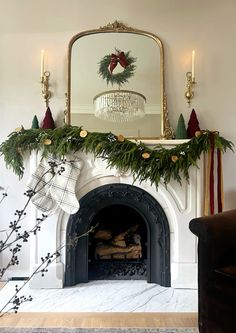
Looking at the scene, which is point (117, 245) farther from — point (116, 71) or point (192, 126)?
point (116, 71)

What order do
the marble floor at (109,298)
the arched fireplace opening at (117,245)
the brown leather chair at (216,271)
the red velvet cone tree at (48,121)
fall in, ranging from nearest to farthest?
the brown leather chair at (216,271)
the marble floor at (109,298)
the arched fireplace opening at (117,245)
the red velvet cone tree at (48,121)

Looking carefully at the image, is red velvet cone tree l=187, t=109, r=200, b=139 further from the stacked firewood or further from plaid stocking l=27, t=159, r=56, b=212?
plaid stocking l=27, t=159, r=56, b=212

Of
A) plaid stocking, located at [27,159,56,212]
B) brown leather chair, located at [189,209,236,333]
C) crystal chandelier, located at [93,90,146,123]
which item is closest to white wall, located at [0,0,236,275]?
crystal chandelier, located at [93,90,146,123]

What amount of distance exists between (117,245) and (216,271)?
123cm

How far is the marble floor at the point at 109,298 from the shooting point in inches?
75.9

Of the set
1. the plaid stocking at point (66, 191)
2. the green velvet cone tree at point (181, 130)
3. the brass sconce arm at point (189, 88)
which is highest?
the brass sconce arm at point (189, 88)

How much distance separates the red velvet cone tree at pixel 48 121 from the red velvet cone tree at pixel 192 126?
1.18 m

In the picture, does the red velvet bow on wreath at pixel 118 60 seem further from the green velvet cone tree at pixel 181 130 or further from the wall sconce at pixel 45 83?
the green velvet cone tree at pixel 181 130

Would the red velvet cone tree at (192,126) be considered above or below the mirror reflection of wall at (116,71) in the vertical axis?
below

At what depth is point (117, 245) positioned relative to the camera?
8.46 feet

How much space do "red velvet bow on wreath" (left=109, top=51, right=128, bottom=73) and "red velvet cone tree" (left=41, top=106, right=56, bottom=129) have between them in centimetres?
67

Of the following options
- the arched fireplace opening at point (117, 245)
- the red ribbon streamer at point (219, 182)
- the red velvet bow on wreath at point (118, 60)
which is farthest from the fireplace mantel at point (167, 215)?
the red velvet bow on wreath at point (118, 60)

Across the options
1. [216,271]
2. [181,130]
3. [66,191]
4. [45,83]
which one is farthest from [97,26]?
[216,271]

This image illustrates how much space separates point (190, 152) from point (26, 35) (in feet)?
5.91
